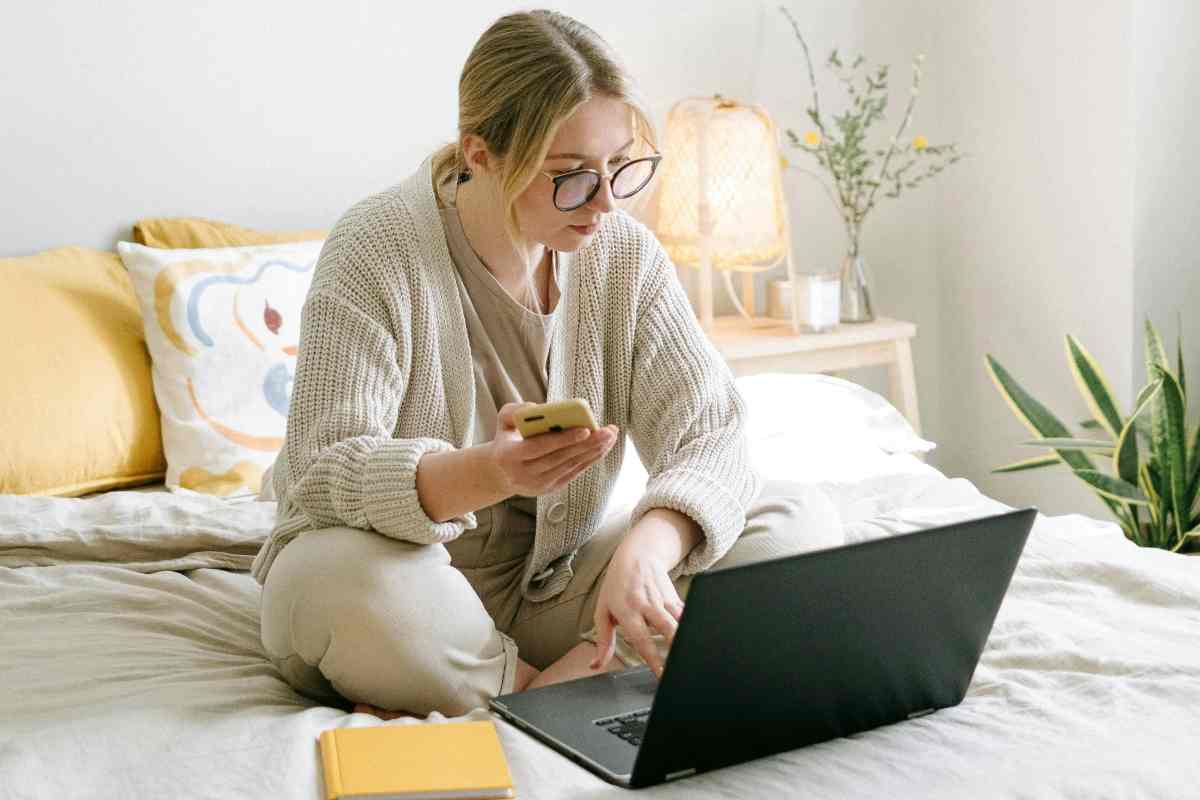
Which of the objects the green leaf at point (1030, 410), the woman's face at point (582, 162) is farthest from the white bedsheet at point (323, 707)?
the green leaf at point (1030, 410)

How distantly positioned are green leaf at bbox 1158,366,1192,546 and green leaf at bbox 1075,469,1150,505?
0.06 metres

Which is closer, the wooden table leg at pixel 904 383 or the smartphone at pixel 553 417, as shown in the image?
the smartphone at pixel 553 417

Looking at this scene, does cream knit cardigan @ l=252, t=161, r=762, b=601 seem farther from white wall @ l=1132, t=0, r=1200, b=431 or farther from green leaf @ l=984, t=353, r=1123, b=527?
white wall @ l=1132, t=0, r=1200, b=431

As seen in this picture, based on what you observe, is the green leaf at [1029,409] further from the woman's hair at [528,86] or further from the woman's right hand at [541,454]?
the woman's right hand at [541,454]

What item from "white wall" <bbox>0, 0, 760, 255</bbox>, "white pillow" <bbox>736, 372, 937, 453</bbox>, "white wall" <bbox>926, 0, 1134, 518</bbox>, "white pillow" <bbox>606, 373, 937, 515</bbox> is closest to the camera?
"white pillow" <bbox>606, 373, 937, 515</bbox>

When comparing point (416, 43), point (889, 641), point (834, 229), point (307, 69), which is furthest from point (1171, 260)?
point (889, 641)

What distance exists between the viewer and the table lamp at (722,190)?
2.69 metres

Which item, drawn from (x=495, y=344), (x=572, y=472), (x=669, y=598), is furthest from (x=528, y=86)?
(x=669, y=598)

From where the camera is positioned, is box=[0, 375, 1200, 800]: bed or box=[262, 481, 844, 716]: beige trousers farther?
box=[262, 481, 844, 716]: beige trousers

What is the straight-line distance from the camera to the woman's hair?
1.41m

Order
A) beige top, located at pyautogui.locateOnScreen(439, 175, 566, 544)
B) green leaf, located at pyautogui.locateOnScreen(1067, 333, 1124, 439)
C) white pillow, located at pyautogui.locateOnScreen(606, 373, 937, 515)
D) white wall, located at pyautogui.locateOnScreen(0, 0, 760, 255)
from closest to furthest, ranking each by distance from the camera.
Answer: beige top, located at pyautogui.locateOnScreen(439, 175, 566, 544)
white pillow, located at pyautogui.locateOnScreen(606, 373, 937, 515)
white wall, located at pyautogui.locateOnScreen(0, 0, 760, 255)
green leaf, located at pyautogui.locateOnScreen(1067, 333, 1124, 439)

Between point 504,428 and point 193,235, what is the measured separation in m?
1.36

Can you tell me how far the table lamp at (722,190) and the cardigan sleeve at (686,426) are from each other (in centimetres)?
104

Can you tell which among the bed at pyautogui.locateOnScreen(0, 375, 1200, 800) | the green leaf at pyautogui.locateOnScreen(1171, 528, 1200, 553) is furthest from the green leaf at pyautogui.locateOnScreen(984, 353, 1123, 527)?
the bed at pyautogui.locateOnScreen(0, 375, 1200, 800)
